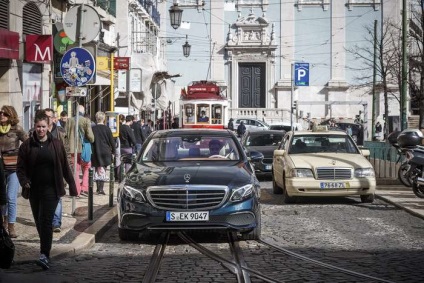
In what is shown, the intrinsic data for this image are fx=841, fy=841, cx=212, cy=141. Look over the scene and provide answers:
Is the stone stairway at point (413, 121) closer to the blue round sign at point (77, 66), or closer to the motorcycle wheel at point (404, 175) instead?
the motorcycle wheel at point (404, 175)

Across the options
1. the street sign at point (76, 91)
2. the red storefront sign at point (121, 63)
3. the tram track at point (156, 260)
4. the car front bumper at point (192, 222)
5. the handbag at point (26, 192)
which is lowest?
the tram track at point (156, 260)

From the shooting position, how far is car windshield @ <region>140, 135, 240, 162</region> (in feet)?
41.1

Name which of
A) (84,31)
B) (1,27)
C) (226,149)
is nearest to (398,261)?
(226,149)

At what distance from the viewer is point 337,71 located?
58594 millimetres

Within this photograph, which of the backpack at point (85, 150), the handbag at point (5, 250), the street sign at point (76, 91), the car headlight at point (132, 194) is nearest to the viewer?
the handbag at point (5, 250)

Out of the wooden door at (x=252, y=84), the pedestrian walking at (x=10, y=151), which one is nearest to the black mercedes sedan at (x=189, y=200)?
the pedestrian walking at (x=10, y=151)

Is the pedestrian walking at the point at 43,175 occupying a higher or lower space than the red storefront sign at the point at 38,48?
lower

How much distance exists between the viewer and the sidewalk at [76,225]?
10363 mm

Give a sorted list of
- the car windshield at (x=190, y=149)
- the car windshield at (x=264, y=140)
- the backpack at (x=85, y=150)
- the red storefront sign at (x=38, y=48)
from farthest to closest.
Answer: the car windshield at (x=264, y=140) < the red storefront sign at (x=38, y=48) < the backpack at (x=85, y=150) < the car windshield at (x=190, y=149)

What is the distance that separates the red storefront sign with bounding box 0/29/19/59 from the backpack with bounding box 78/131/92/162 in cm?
274

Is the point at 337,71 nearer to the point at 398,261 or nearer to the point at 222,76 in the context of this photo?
the point at 222,76

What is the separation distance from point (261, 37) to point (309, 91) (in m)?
5.09

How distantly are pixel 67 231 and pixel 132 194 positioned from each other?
138cm

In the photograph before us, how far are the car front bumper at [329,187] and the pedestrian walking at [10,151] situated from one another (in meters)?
6.38
